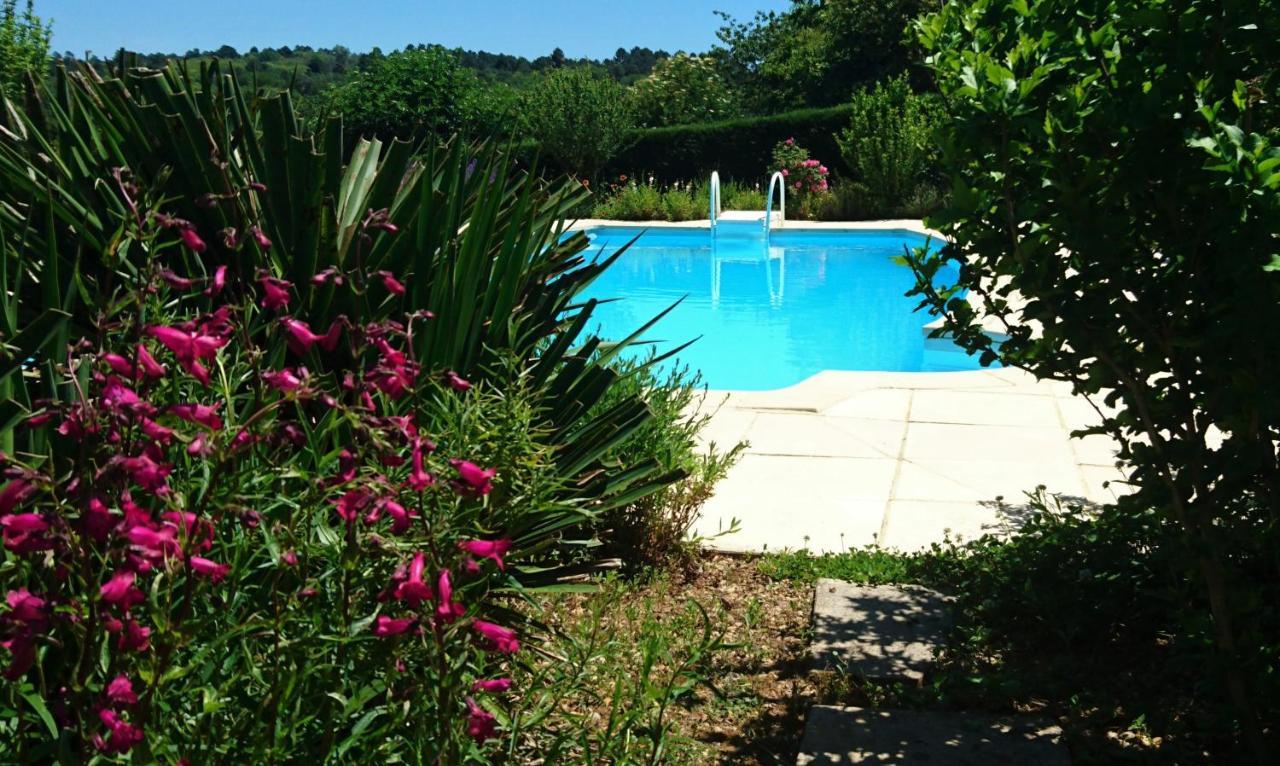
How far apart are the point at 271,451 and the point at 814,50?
3384 centimetres

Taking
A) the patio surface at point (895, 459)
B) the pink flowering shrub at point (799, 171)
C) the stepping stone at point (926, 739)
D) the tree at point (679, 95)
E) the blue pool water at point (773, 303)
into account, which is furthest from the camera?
the tree at point (679, 95)

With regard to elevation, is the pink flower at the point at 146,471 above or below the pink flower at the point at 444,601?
above

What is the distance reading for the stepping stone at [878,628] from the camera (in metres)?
3.01

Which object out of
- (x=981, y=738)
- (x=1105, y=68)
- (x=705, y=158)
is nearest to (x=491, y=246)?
(x=1105, y=68)

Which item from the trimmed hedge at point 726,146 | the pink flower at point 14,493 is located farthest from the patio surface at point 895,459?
the trimmed hedge at point 726,146

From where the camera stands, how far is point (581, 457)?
9.57ft

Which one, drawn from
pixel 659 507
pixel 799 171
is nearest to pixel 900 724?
pixel 659 507

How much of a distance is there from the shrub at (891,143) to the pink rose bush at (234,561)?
58.1 ft

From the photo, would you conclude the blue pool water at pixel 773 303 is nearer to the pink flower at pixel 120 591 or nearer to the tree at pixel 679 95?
the pink flower at pixel 120 591

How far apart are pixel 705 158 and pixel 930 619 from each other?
20422mm

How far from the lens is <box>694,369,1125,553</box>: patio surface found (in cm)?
433

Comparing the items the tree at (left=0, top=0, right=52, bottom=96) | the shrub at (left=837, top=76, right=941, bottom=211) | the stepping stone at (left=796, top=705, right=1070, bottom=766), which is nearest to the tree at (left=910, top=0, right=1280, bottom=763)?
the stepping stone at (left=796, top=705, right=1070, bottom=766)

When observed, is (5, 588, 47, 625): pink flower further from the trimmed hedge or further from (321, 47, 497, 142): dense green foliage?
the trimmed hedge

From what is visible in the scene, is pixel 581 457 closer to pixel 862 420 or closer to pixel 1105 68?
pixel 1105 68
